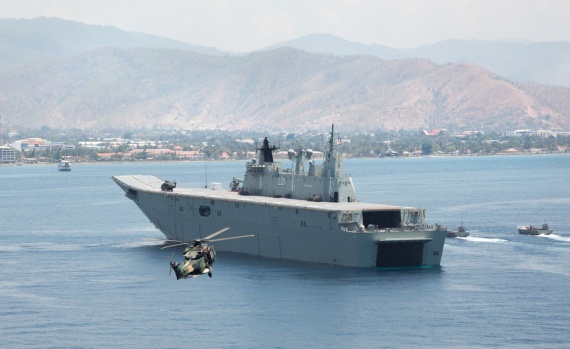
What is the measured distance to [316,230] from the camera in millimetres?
65812

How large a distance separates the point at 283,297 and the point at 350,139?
118 ft

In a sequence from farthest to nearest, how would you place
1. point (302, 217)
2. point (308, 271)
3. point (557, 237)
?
1. point (557, 237)
2. point (302, 217)
3. point (308, 271)

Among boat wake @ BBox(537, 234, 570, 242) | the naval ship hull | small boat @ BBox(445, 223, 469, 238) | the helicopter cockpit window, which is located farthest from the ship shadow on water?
boat wake @ BBox(537, 234, 570, 242)

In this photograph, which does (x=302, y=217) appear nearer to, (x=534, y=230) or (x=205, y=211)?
(x=205, y=211)

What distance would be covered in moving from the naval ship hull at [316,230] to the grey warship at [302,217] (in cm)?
5

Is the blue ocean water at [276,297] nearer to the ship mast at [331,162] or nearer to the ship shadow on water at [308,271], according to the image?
the ship shadow on water at [308,271]

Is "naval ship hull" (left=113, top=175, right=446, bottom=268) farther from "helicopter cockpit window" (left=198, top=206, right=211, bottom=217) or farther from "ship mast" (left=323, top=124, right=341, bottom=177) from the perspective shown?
"ship mast" (left=323, top=124, right=341, bottom=177)

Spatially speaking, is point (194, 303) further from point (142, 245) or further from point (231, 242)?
point (142, 245)

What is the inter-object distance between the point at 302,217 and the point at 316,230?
1400mm

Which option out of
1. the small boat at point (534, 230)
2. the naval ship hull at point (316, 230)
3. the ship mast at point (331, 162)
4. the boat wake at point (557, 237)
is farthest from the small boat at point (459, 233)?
the ship mast at point (331, 162)

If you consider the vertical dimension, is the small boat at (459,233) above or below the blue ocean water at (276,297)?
above

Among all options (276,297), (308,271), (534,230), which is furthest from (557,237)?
(276,297)

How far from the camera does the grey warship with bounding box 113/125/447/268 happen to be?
64312mm

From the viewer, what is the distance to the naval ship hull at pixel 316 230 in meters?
64.1
